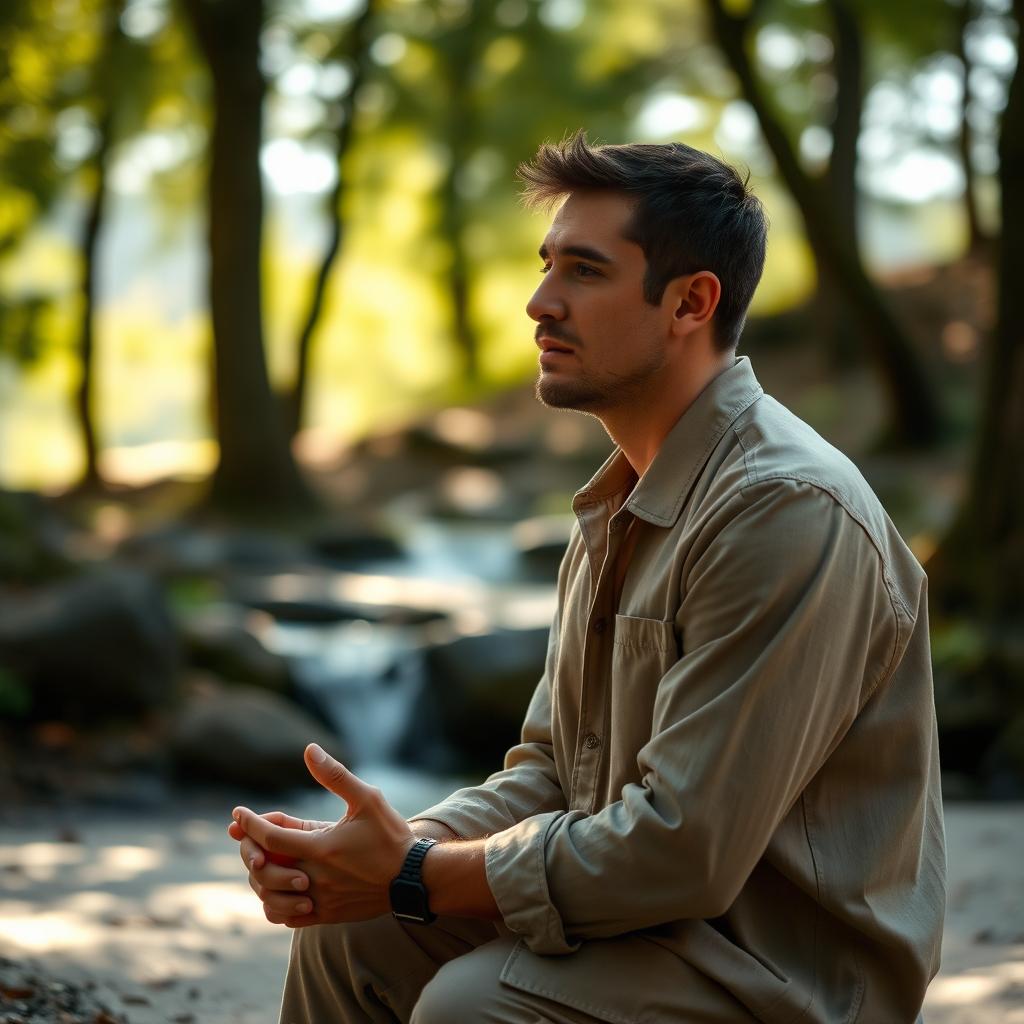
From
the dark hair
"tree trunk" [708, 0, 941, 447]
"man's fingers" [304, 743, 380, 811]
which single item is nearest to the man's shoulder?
the dark hair

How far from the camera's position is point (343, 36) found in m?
21.9

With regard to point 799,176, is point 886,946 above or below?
below

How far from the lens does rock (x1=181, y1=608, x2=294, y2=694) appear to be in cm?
1091

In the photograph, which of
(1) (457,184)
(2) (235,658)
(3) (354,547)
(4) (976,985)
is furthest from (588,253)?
(1) (457,184)

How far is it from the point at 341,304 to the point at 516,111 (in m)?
11.2

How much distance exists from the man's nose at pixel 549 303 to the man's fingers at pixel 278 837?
0.99 m

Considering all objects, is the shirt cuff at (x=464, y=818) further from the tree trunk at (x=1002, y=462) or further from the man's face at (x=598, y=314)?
the tree trunk at (x=1002, y=462)

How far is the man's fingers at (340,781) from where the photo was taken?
98.4 inches

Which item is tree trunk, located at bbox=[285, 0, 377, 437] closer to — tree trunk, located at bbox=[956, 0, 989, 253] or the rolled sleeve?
tree trunk, located at bbox=[956, 0, 989, 253]

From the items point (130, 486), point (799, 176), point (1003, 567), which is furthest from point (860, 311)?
point (130, 486)

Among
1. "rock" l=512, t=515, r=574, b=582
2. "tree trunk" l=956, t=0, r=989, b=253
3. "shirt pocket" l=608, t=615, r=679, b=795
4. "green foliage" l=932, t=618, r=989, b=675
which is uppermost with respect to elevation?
"tree trunk" l=956, t=0, r=989, b=253

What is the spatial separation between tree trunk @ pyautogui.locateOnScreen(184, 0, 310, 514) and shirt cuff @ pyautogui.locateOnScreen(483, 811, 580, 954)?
1581cm

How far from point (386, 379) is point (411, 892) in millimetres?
33338

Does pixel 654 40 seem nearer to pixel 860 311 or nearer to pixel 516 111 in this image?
pixel 516 111
